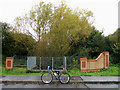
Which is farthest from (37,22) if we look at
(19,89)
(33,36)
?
(19,89)

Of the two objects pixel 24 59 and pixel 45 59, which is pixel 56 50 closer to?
pixel 45 59

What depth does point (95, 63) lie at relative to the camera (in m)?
13.5

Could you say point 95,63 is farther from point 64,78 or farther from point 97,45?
point 97,45

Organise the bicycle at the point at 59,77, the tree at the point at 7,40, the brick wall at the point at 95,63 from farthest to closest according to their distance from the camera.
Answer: the tree at the point at 7,40, the brick wall at the point at 95,63, the bicycle at the point at 59,77

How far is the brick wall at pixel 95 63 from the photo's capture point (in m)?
13.0

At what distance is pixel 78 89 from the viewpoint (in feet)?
23.0

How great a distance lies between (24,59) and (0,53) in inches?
229

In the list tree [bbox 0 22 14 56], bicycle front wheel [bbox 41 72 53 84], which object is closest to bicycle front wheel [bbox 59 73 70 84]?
bicycle front wheel [bbox 41 72 53 84]

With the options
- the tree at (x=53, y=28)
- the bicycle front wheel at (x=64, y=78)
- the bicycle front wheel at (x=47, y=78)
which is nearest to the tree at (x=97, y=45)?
the tree at (x=53, y=28)

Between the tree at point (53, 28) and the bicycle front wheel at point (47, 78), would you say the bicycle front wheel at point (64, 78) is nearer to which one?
the bicycle front wheel at point (47, 78)

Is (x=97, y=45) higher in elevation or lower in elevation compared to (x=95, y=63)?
higher

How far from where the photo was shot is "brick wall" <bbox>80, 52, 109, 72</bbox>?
13.0 metres

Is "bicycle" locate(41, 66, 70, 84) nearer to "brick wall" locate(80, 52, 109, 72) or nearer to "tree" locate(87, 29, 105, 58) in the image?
"brick wall" locate(80, 52, 109, 72)

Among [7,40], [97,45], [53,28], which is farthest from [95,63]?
[7,40]
